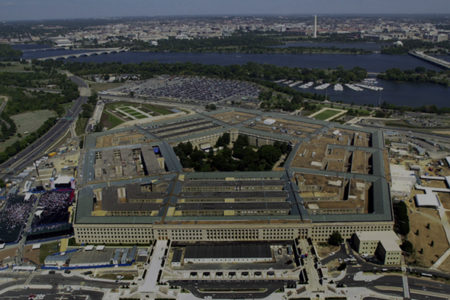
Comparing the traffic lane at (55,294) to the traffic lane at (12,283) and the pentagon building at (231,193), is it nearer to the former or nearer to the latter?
the traffic lane at (12,283)

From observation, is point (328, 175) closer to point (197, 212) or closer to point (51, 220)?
point (197, 212)

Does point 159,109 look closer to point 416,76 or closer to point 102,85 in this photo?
point 102,85

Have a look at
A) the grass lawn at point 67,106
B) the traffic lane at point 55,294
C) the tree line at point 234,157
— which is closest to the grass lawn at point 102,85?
the grass lawn at point 67,106

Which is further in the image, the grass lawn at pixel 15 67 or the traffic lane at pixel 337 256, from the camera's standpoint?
the grass lawn at pixel 15 67

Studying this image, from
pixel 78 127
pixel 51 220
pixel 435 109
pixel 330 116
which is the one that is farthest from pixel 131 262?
pixel 435 109

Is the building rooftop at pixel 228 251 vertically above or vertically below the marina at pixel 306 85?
below

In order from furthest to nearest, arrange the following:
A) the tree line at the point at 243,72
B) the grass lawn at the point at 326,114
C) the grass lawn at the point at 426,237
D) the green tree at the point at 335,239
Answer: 1. the tree line at the point at 243,72
2. the grass lawn at the point at 326,114
3. the green tree at the point at 335,239
4. the grass lawn at the point at 426,237

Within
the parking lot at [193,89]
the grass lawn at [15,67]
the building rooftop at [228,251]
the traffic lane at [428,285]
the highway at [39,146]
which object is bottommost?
the traffic lane at [428,285]
